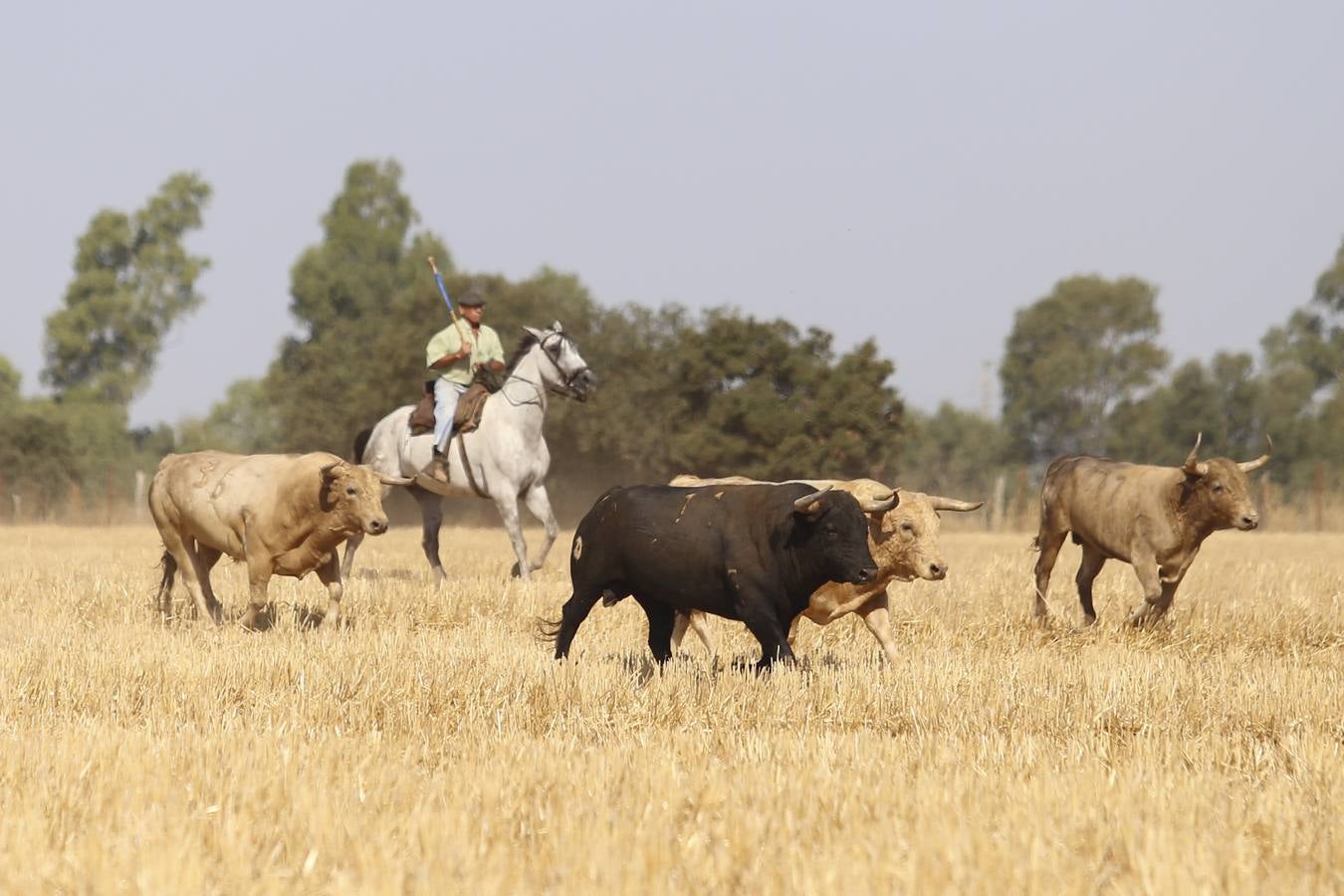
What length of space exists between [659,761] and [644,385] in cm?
3590

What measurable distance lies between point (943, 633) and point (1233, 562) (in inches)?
412

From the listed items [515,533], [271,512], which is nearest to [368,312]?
[515,533]

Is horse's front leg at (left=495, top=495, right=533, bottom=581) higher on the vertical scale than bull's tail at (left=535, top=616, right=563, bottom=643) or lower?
higher

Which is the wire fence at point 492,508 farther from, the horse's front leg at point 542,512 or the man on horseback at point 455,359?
the man on horseback at point 455,359

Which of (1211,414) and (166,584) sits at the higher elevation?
(1211,414)

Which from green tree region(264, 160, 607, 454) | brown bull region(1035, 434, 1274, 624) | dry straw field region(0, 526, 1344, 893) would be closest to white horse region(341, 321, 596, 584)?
dry straw field region(0, 526, 1344, 893)

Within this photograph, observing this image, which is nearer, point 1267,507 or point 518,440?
point 518,440

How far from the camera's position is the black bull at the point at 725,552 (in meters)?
8.27

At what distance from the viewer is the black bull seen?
8266 millimetres

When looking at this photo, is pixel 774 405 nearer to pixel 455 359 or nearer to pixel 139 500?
pixel 139 500

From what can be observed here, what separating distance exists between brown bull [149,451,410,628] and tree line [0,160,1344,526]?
87.0 feet

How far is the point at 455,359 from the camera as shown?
1666 cm

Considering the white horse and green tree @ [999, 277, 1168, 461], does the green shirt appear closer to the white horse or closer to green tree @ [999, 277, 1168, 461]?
the white horse

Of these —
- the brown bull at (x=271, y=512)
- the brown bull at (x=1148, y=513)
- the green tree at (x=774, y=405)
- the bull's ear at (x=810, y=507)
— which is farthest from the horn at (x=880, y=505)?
the green tree at (x=774, y=405)
